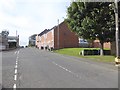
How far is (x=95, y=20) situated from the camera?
3812cm

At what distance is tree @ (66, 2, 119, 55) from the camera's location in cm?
3800

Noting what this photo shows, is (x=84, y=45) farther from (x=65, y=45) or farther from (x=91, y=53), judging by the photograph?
(x=91, y=53)

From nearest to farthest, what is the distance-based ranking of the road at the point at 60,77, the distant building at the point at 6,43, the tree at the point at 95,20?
the road at the point at 60,77, the tree at the point at 95,20, the distant building at the point at 6,43

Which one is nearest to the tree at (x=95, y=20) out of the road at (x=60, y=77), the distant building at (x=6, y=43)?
the road at (x=60, y=77)

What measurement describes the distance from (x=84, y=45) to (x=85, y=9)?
54636mm

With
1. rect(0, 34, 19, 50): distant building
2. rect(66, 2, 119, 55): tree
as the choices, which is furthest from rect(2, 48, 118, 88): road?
rect(0, 34, 19, 50): distant building

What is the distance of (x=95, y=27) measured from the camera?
37906 millimetres

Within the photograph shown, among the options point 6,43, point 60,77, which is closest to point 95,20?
point 60,77

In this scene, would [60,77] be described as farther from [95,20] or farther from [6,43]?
[6,43]

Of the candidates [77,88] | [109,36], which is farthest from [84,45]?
[77,88]

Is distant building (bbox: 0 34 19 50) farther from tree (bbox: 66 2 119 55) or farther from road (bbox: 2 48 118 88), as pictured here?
road (bbox: 2 48 118 88)

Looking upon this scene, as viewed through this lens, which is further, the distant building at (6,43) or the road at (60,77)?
the distant building at (6,43)

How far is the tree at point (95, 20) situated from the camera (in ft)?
125

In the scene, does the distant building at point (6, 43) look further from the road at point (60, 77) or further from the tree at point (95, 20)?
the road at point (60, 77)
